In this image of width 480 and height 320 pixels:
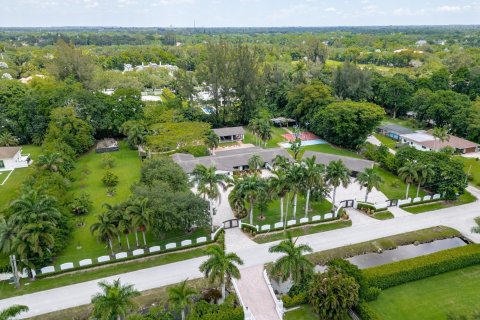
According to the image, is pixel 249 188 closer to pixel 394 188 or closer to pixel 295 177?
pixel 295 177

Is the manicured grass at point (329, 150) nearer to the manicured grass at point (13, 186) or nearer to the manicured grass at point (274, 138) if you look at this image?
the manicured grass at point (274, 138)

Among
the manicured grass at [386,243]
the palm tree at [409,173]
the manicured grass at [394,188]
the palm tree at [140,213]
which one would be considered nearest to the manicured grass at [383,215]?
the manicured grass at [386,243]

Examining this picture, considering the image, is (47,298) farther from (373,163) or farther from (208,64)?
(208,64)

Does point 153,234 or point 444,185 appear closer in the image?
point 153,234

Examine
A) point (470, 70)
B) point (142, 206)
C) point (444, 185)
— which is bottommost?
point (444, 185)

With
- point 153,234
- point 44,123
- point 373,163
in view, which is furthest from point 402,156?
point 44,123

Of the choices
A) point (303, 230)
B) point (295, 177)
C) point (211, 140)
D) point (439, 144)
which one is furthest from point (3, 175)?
point (439, 144)

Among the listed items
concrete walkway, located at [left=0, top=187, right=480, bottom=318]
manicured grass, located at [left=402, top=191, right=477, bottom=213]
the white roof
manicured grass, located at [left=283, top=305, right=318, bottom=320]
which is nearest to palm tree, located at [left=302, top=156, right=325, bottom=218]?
concrete walkway, located at [left=0, top=187, right=480, bottom=318]
